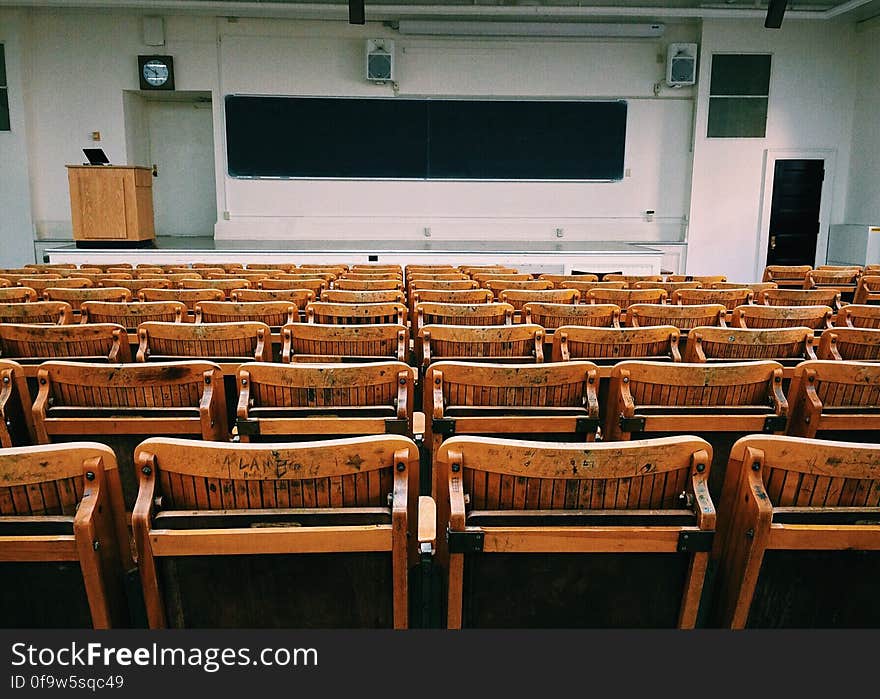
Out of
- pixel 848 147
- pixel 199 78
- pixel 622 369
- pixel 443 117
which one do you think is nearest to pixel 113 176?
pixel 199 78

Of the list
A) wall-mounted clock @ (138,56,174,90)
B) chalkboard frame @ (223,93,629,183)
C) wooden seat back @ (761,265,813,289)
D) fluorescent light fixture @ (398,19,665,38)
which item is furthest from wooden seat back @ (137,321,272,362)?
wall-mounted clock @ (138,56,174,90)

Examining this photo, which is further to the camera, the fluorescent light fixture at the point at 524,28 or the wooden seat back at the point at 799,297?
the fluorescent light fixture at the point at 524,28

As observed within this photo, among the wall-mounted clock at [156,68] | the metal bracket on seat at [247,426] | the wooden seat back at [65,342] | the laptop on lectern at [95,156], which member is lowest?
the metal bracket on seat at [247,426]

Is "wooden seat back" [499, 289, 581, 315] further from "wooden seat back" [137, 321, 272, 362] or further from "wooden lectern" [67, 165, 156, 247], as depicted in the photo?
"wooden lectern" [67, 165, 156, 247]

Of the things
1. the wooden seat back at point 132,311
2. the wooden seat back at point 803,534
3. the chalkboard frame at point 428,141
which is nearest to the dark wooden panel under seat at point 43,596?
the wooden seat back at point 803,534

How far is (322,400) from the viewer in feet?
7.77

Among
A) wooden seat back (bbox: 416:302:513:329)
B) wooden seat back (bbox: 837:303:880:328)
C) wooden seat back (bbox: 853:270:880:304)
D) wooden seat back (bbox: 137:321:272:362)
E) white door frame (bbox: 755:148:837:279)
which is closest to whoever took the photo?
wooden seat back (bbox: 137:321:272:362)

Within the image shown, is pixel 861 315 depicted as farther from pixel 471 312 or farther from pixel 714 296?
pixel 471 312

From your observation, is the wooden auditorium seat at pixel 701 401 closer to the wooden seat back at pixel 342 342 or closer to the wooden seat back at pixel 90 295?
the wooden seat back at pixel 342 342

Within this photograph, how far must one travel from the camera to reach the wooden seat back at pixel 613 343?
308 cm

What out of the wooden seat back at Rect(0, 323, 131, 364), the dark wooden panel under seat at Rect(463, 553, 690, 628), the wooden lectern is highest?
the wooden lectern

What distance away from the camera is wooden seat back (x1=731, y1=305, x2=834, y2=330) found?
3.75 metres

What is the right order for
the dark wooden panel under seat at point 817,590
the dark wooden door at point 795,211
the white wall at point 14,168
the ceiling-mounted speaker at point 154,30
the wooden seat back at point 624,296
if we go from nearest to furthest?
the dark wooden panel under seat at point 817,590 < the wooden seat back at point 624,296 < the white wall at point 14,168 < the ceiling-mounted speaker at point 154,30 < the dark wooden door at point 795,211

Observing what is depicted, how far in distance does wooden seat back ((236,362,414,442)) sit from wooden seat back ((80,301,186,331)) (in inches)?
68.3
